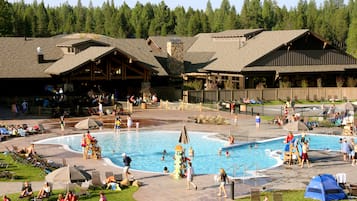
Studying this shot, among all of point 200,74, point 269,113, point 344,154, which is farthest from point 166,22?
point 344,154

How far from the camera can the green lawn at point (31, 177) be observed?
22161 mm

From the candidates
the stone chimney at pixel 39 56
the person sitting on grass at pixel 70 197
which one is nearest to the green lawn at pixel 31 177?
the person sitting on grass at pixel 70 197

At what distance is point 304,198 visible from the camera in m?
21.9

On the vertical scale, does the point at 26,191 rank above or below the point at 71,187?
below

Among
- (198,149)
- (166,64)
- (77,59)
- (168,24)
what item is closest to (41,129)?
(198,149)

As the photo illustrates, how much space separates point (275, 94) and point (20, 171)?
34.1 m

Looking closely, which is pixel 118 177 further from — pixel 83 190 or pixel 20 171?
pixel 20 171

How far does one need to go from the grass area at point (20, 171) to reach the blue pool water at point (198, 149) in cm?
483

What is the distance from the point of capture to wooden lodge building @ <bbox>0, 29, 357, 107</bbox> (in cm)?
5172

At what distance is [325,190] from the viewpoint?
2162cm

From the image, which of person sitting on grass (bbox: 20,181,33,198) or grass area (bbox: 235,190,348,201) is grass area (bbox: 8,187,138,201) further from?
grass area (bbox: 235,190,348,201)

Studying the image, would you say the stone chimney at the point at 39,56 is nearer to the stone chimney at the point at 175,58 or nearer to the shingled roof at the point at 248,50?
the stone chimney at the point at 175,58

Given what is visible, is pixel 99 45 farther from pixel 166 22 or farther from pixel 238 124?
pixel 166 22

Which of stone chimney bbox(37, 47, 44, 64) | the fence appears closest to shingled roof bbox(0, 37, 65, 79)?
stone chimney bbox(37, 47, 44, 64)
